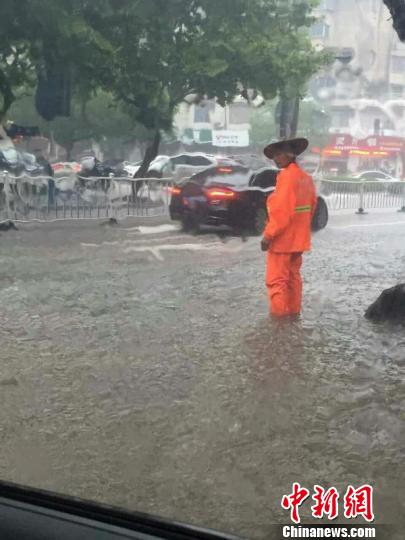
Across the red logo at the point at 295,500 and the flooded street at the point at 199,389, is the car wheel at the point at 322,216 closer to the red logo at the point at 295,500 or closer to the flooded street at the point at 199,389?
the flooded street at the point at 199,389

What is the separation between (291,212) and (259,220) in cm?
237

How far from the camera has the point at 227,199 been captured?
7.00 metres

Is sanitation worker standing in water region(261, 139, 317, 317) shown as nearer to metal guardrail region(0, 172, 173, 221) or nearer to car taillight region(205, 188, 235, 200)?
car taillight region(205, 188, 235, 200)

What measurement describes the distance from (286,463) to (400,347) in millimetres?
1949

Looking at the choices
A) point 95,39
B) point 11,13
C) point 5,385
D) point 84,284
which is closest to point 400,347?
point 5,385

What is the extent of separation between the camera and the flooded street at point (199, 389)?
2.53 m

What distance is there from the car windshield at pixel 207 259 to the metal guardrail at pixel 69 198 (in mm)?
28

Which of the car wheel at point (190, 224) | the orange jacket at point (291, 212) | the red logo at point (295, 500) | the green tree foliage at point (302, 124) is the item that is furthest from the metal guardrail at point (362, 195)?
the red logo at point (295, 500)

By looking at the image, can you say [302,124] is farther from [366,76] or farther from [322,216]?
[322,216]

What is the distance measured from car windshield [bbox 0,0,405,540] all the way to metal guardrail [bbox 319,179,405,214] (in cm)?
5

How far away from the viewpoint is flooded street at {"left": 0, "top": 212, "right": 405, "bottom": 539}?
8.30 ft

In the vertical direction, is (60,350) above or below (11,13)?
below

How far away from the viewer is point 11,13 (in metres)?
7.77

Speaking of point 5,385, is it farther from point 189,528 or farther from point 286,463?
point 189,528
